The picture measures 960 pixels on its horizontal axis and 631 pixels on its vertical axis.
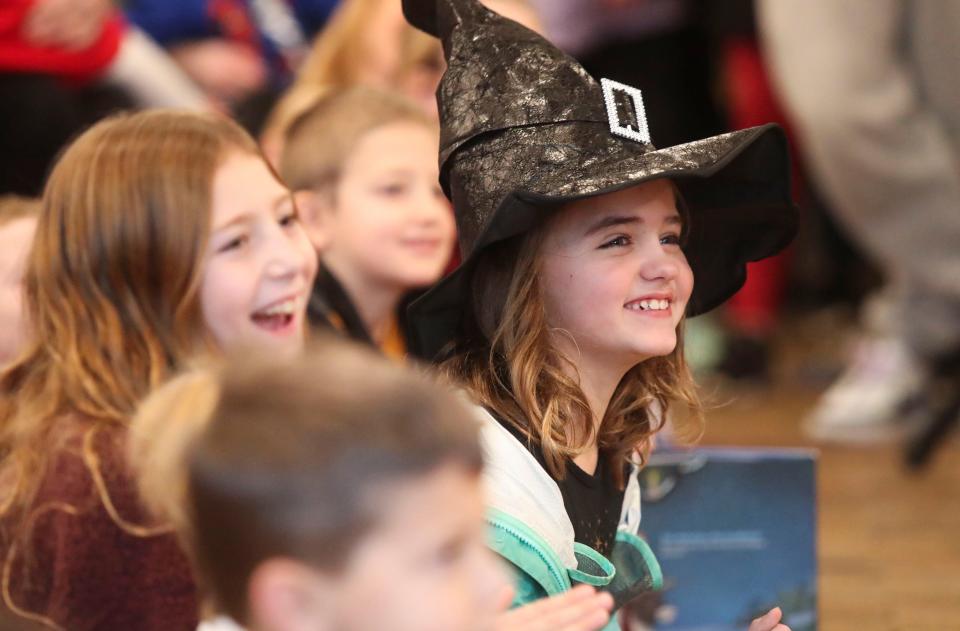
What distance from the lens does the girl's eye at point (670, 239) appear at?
160 centimetres

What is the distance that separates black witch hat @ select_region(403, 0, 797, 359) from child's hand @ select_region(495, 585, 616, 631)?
39 cm

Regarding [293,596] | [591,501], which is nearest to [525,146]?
[591,501]

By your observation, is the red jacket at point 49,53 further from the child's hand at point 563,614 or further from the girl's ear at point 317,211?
the child's hand at point 563,614

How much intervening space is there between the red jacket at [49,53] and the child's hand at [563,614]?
1661 mm

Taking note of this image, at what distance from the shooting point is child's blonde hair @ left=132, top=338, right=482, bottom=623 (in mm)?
1042

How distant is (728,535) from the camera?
200 centimetres

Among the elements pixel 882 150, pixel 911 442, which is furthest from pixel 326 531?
pixel 911 442

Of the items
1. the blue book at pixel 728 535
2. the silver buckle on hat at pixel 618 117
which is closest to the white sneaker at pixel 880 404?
the blue book at pixel 728 535

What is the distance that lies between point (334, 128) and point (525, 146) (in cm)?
109

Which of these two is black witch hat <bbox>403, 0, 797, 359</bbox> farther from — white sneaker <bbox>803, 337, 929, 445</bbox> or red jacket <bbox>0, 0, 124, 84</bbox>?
white sneaker <bbox>803, 337, 929, 445</bbox>

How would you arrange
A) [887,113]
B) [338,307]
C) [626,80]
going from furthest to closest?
[626,80]
[887,113]
[338,307]

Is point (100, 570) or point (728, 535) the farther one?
point (728, 535)

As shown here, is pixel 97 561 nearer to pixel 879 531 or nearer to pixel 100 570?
pixel 100 570

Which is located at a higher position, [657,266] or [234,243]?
[657,266]
